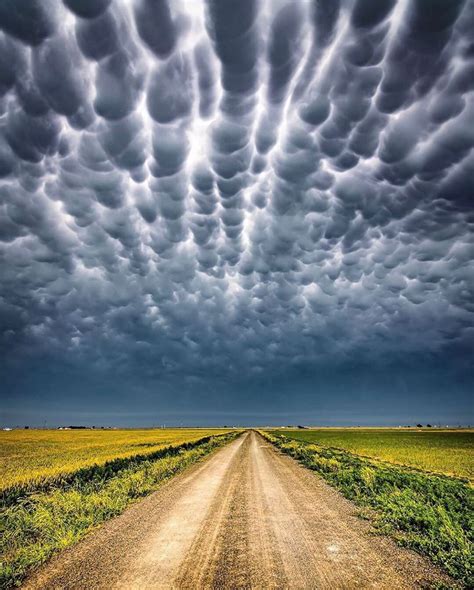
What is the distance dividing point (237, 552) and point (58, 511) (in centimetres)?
715

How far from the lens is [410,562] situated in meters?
7.34

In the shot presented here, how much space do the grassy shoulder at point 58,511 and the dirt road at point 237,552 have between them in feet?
1.69

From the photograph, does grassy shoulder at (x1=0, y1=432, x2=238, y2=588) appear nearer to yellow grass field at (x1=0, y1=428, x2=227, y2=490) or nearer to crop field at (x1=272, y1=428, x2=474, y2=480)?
yellow grass field at (x1=0, y1=428, x2=227, y2=490)

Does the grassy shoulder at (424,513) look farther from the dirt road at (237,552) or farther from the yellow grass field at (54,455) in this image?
the yellow grass field at (54,455)

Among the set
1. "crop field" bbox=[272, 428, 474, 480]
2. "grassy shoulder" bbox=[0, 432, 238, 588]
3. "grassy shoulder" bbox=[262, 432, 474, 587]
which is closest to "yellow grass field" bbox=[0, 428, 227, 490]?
"grassy shoulder" bbox=[0, 432, 238, 588]

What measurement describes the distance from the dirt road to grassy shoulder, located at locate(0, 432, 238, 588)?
0.52 m

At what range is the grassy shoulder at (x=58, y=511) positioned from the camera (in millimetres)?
7836

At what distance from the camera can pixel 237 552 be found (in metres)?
7.89

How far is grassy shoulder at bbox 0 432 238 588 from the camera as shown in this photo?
309 inches

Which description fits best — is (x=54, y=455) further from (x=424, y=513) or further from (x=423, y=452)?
(x=423, y=452)

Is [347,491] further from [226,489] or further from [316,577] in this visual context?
[316,577]

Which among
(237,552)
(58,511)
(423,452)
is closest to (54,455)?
(58,511)

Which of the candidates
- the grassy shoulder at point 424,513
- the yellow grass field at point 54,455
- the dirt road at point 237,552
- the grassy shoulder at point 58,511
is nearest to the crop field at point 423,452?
the grassy shoulder at point 424,513

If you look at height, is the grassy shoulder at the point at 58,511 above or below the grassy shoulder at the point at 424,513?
below
